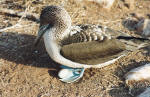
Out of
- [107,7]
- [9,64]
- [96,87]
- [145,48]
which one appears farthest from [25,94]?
[107,7]

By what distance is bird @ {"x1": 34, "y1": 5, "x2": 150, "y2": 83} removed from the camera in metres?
5.24

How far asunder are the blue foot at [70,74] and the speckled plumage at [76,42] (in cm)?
15

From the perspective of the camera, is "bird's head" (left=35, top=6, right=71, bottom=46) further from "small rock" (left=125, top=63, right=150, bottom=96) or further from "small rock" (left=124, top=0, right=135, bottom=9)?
"small rock" (left=124, top=0, right=135, bottom=9)

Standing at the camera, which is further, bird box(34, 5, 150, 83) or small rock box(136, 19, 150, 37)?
small rock box(136, 19, 150, 37)

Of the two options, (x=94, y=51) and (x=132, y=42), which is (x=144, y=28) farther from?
(x=94, y=51)

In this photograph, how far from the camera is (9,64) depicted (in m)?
5.70

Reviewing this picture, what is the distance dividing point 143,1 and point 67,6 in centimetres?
216

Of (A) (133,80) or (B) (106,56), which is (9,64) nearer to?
(B) (106,56)

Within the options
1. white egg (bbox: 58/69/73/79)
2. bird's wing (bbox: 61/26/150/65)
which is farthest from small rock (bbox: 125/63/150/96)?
white egg (bbox: 58/69/73/79)

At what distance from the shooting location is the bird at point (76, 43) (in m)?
5.24

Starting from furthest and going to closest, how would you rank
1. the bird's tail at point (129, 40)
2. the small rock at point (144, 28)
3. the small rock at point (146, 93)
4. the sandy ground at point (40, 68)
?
the small rock at point (144, 28) < the bird's tail at point (129, 40) < the sandy ground at point (40, 68) < the small rock at point (146, 93)

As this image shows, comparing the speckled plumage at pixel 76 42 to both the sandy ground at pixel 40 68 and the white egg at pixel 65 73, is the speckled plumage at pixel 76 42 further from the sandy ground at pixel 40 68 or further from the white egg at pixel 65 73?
the sandy ground at pixel 40 68

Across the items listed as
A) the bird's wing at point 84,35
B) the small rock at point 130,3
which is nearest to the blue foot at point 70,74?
the bird's wing at point 84,35

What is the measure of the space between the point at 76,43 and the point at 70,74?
0.66 metres
